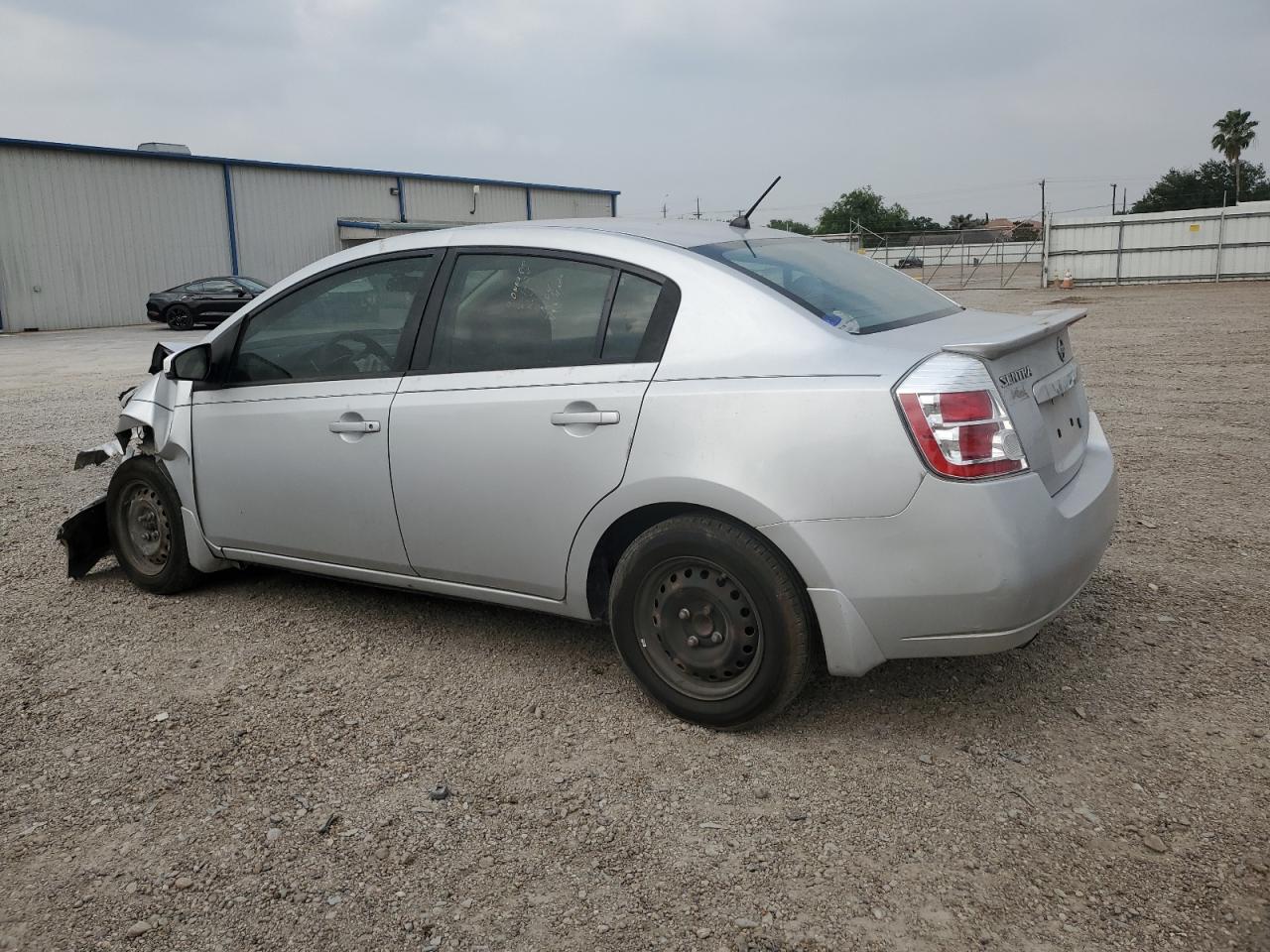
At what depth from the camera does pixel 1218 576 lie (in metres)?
4.62

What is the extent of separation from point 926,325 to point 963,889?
1.80 m

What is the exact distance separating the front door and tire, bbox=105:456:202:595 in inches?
11.1

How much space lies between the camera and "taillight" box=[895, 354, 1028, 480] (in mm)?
2881

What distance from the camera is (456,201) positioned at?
43.0 meters

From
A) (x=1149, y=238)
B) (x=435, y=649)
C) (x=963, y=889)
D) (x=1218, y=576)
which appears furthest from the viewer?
(x=1149, y=238)

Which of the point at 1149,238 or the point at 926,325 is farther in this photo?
the point at 1149,238

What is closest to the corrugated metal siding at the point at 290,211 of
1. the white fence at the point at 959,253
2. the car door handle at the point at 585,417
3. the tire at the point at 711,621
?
the white fence at the point at 959,253

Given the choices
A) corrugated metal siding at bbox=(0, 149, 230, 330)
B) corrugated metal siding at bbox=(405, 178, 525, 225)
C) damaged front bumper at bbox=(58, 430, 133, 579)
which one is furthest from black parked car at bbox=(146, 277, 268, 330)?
damaged front bumper at bbox=(58, 430, 133, 579)

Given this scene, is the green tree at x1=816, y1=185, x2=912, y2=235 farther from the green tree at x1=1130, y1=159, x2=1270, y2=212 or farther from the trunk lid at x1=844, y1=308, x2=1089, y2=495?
the trunk lid at x1=844, y1=308, x2=1089, y2=495

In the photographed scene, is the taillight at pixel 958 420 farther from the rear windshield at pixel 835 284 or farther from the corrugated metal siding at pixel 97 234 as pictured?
the corrugated metal siding at pixel 97 234

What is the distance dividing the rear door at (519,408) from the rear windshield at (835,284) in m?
0.38

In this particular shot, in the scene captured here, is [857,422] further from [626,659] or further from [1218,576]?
[1218,576]

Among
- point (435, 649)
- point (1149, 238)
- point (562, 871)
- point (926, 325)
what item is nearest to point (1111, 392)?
point (926, 325)

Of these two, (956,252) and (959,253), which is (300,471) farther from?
(956,252)
